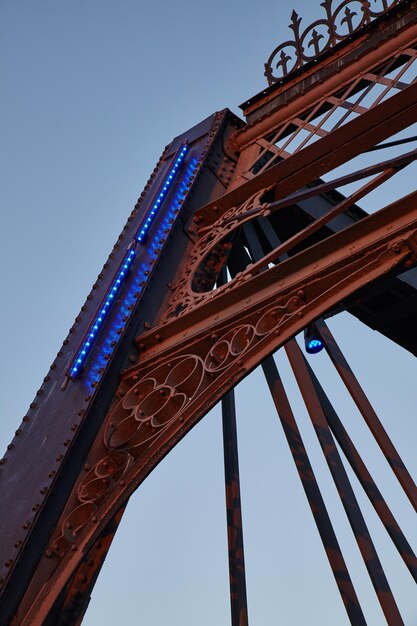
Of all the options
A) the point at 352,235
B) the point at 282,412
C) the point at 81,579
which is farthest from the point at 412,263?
the point at 81,579

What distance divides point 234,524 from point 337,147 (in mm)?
3282

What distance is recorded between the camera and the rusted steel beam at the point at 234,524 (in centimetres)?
573

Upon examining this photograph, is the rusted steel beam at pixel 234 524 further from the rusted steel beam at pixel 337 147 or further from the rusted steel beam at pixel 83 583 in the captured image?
the rusted steel beam at pixel 337 147

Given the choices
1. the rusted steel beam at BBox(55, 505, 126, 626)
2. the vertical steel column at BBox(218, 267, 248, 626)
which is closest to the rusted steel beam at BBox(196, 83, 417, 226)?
the vertical steel column at BBox(218, 267, 248, 626)

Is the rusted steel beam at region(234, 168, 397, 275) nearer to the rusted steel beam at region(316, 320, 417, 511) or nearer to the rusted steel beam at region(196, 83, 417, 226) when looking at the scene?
the rusted steel beam at region(196, 83, 417, 226)

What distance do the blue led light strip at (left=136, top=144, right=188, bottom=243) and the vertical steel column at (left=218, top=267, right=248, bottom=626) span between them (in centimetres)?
175

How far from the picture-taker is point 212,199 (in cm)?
812

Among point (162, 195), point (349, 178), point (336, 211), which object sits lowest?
point (336, 211)

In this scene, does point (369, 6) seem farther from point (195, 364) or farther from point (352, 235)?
point (195, 364)

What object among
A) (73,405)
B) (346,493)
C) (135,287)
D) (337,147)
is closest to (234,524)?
(346,493)

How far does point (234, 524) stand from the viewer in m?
6.09

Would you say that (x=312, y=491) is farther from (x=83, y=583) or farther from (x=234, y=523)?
(x=83, y=583)

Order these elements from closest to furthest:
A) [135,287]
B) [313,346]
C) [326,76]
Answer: [135,287]
[313,346]
[326,76]

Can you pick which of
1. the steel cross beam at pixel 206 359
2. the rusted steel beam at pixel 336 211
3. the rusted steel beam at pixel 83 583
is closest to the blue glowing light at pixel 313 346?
the rusted steel beam at pixel 336 211
